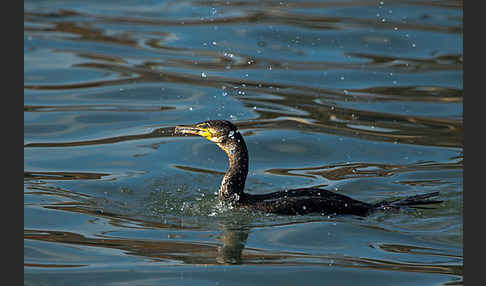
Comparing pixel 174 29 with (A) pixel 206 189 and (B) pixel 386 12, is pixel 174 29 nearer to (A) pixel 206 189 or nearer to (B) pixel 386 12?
(B) pixel 386 12

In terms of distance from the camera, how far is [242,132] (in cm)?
1310

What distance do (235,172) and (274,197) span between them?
0.46 metres

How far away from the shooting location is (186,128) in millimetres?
9898

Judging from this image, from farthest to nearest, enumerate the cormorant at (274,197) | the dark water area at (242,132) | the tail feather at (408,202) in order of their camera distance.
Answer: the tail feather at (408,202) → the cormorant at (274,197) → the dark water area at (242,132)

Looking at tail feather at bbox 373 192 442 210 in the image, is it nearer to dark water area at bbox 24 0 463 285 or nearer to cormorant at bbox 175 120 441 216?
cormorant at bbox 175 120 441 216

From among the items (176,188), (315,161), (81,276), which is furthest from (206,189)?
(81,276)

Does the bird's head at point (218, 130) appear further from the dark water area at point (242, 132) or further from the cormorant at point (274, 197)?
the dark water area at point (242, 132)

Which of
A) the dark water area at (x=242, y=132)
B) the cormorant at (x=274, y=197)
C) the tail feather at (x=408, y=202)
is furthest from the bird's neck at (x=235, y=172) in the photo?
the tail feather at (x=408, y=202)

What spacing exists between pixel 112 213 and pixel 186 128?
1.08 m

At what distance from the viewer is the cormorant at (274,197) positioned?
9336mm

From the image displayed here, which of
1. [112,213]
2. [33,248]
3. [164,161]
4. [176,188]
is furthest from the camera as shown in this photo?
[164,161]

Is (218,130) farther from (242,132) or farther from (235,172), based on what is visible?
(242,132)

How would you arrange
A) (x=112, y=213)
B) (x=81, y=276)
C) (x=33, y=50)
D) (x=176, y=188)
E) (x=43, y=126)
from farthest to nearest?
(x=33, y=50) < (x=43, y=126) < (x=176, y=188) < (x=112, y=213) < (x=81, y=276)

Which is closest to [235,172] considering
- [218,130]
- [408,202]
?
[218,130]
